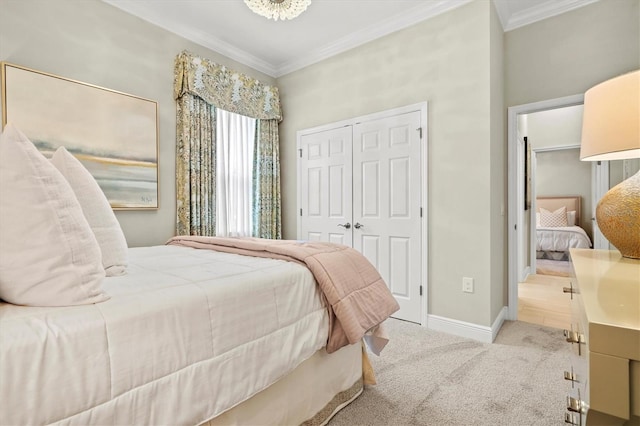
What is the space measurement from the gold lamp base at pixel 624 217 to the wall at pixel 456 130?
1364mm

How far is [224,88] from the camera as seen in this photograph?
3424 millimetres

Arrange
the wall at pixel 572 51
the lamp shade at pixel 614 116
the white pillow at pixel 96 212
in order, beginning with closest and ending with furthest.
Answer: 1. the lamp shade at pixel 614 116
2. the white pillow at pixel 96 212
3. the wall at pixel 572 51

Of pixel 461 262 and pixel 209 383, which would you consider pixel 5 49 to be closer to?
pixel 209 383

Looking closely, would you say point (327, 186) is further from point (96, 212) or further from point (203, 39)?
point (96, 212)

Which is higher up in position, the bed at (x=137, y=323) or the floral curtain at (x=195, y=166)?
the floral curtain at (x=195, y=166)

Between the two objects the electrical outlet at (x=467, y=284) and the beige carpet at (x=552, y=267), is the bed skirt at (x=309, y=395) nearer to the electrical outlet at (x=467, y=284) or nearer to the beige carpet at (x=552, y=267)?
the electrical outlet at (x=467, y=284)

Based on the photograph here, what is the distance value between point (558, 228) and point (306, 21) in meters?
6.10

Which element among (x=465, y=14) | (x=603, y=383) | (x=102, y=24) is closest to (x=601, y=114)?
(x=603, y=383)

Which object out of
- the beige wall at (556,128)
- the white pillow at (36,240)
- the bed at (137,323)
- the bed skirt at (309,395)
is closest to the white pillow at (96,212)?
the bed at (137,323)

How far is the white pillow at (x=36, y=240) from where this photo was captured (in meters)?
0.80

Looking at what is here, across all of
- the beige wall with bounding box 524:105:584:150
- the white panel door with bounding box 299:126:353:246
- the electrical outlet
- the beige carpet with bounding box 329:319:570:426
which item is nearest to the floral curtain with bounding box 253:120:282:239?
the white panel door with bounding box 299:126:353:246

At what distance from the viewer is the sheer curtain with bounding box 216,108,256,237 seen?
3.52 m

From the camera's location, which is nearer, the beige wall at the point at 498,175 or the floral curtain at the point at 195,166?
the beige wall at the point at 498,175

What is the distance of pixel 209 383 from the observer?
0.97 metres
